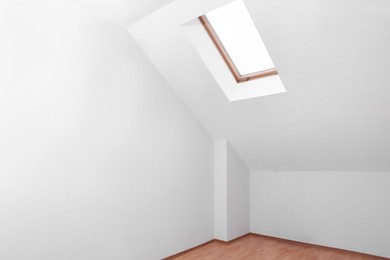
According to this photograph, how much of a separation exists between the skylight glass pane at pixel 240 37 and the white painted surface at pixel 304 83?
44 cm

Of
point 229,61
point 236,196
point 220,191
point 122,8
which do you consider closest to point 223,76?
point 229,61

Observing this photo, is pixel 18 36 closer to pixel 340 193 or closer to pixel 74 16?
pixel 74 16

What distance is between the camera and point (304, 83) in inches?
110

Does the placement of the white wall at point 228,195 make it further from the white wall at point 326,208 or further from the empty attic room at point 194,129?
the white wall at point 326,208

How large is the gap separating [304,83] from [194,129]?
1.57 m

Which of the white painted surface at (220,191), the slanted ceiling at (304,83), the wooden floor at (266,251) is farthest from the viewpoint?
the white painted surface at (220,191)

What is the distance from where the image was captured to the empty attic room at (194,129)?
2.14 m

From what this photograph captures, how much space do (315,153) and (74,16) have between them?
3.16m

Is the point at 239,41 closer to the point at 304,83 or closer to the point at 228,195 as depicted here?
the point at 304,83

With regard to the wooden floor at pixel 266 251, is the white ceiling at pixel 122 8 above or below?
above

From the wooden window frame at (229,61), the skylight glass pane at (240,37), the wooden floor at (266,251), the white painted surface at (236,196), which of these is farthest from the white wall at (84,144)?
the skylight glass pane at (240,37)

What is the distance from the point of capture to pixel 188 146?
3.61m

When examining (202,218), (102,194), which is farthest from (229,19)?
(202,218)

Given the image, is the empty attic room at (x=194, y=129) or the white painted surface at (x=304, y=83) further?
the white painted surface at (x=304, y=83)
